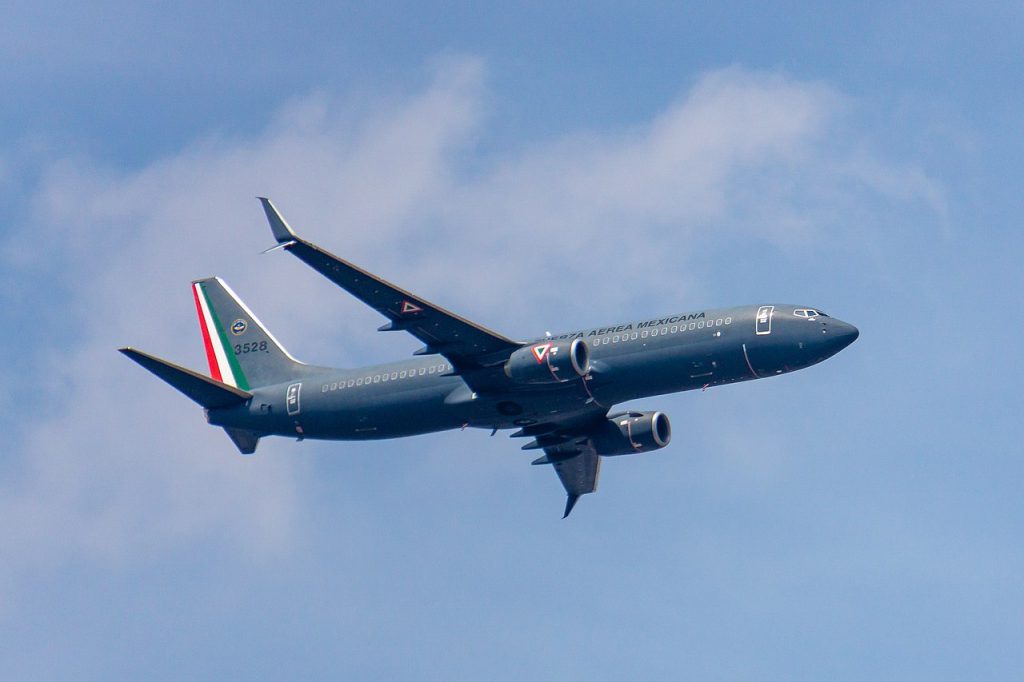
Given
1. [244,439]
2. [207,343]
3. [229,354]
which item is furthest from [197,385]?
[207,343]

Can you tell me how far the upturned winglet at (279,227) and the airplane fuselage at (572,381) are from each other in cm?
1297

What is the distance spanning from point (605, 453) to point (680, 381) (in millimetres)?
10711

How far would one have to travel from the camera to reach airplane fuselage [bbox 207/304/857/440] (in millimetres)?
67000

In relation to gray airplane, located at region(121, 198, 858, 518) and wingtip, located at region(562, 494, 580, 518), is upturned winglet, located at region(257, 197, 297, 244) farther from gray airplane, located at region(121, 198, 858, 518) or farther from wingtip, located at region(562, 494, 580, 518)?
wingtip, located at region(562, 494, 580, 518)

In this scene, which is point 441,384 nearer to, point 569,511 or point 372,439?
point 372,439

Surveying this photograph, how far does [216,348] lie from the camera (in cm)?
8356

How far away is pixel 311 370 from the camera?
258ft

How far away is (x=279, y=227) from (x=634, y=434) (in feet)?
79.3

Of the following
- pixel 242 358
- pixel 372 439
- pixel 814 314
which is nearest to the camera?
pixel 814 314

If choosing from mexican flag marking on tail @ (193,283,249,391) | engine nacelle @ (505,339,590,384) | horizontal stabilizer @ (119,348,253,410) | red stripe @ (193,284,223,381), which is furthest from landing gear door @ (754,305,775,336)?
red stripe @ (193,284,223,381)

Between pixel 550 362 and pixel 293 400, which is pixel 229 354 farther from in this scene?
pixel 550 362

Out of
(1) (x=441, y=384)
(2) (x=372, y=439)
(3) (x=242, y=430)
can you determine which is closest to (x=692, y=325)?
(1) (x=441, y=384)

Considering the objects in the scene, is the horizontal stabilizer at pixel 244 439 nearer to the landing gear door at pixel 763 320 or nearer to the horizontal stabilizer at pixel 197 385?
the horizontal stabilizer at pixel 197 385

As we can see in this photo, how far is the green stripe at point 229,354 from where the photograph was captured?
80.8 meters
